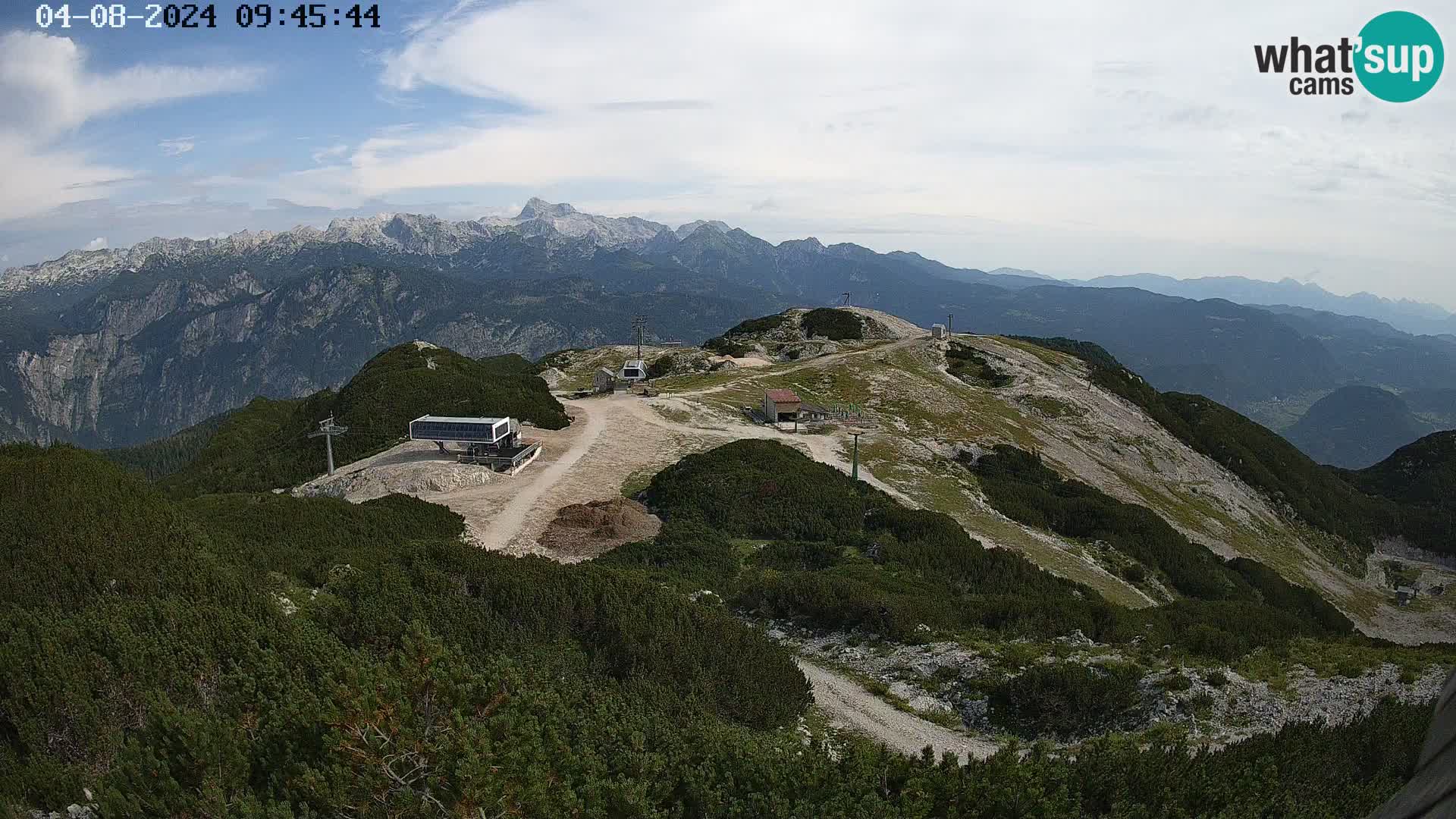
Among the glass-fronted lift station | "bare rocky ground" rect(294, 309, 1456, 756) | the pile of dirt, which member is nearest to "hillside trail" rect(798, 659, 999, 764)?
"bare rocky ground" rect(294, 309, 1456, 756)

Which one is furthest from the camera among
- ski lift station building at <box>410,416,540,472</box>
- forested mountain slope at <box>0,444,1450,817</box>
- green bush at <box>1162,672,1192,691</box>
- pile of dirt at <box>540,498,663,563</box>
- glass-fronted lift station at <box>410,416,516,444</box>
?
glass-fronted lift station at <box>410,416,516,444</box>

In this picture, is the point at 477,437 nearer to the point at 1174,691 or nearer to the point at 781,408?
the point at 781,408

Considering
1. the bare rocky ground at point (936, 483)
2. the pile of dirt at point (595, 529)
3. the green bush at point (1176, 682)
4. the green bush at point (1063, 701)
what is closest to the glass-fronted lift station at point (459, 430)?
the bare rocky ground at point (936, 483)

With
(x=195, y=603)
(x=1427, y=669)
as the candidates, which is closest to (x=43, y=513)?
(x=195, y=603)

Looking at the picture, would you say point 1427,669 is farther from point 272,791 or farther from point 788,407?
point 788,407

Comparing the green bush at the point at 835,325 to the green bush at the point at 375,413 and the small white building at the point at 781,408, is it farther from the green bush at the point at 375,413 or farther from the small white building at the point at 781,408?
the green bush at the point at 375,413

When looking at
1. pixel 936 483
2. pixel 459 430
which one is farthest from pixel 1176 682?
pixel 459 430

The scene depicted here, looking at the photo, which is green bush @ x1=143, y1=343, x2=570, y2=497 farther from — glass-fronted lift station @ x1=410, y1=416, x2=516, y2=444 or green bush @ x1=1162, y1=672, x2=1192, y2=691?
green bush @ x1=1162, y1=672, x2=1192, y2=691
